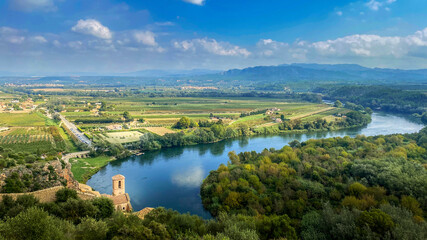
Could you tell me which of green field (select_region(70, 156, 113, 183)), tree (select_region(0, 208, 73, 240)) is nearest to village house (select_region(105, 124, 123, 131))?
green field (select_region(70, 156, 113, 183))

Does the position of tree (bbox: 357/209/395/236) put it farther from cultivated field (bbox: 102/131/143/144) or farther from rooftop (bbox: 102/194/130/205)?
cultivated field (bbox: 102/131/143/144)

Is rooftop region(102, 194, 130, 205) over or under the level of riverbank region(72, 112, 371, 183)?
over

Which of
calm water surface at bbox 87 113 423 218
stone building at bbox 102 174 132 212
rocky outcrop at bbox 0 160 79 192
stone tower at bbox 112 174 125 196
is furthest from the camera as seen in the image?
calm water surface at bbox 87 113 423 218

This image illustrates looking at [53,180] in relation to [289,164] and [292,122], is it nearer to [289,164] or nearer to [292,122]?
[289,164]

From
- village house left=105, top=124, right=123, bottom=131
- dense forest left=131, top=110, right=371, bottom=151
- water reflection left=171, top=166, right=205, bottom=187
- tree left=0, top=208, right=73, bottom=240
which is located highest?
tree left=0, top=208, right=73, bottom=240

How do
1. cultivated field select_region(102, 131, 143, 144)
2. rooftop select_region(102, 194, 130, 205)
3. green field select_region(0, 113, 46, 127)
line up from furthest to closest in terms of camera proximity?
green field select_region(0, 113, 46, 127) < cultivated field select_region(102, 131, 143, 144) < rooftop select_region(102, 194, 130, 205)

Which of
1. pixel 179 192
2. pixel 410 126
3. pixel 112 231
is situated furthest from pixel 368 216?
pixel 410 126

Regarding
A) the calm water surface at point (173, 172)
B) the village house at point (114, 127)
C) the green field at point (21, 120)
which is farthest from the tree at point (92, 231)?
the green field at point (21, 120)
